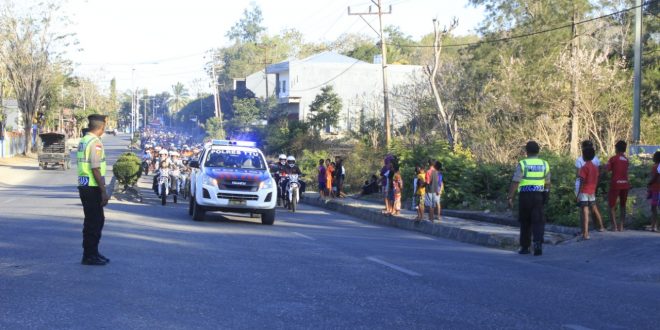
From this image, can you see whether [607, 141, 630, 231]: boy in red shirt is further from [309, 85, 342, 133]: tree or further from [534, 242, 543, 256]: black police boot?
[309, 85, 342, 133]: tree

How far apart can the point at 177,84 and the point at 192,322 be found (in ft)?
594

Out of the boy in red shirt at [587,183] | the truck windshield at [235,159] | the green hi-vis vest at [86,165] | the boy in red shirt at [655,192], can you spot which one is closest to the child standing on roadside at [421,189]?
the truck windshield at [235,159]

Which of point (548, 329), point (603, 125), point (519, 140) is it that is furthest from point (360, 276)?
point (603, 125)

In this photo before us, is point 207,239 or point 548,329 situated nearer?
point 548,329

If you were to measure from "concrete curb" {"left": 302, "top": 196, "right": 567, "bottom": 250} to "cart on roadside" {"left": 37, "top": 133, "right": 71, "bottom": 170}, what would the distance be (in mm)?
33166

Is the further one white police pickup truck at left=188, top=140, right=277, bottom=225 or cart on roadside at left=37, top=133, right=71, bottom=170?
cart on roadside at left=37, top=133, right=71, bottom=170

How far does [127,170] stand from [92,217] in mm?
16259

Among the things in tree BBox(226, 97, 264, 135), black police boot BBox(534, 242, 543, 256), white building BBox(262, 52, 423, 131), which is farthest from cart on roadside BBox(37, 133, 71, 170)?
black police boot BBox(534, 242, 543, 256)

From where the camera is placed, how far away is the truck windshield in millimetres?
20594

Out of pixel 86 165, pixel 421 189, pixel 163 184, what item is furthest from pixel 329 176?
pixel 86 165

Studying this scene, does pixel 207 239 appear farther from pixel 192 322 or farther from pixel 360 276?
pixel 192 322

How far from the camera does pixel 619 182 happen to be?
1596cm

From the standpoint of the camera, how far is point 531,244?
1512cm

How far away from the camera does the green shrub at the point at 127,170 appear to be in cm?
2656
